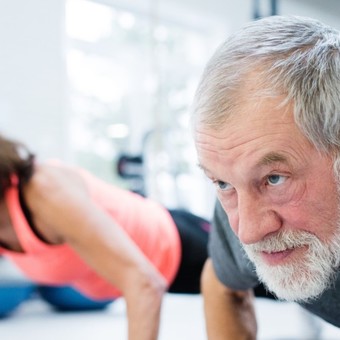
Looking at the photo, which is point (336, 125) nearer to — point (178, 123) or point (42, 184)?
point (42, 184)

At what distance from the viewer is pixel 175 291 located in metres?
1.67

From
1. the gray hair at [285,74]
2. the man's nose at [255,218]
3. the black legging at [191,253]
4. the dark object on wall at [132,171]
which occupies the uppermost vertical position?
the gray hair at [285,74]

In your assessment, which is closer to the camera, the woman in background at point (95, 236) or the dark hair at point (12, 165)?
the woman in background at point (95, 236)

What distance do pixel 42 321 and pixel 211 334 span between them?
865 millimetres

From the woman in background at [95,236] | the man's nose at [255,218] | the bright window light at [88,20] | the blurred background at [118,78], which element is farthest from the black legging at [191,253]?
the bright window light at [88,20]

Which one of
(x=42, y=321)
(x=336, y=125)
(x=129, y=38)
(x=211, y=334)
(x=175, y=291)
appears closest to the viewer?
(x=336, y=125)

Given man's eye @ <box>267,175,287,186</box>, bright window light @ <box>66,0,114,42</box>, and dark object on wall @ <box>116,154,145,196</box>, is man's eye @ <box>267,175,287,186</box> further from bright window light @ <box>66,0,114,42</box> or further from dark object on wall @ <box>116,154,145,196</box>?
bright window light @ <box>66,0,114,42</box>

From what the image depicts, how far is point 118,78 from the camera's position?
3648mm

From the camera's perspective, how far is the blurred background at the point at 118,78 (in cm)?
302

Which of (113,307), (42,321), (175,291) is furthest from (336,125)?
(113,307)

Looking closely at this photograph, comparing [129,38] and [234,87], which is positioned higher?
[234,87]

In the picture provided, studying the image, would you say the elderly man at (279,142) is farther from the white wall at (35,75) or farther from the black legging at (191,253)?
the white wall at (35,75)

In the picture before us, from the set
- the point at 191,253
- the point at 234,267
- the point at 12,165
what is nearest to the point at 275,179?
the point at 234,267

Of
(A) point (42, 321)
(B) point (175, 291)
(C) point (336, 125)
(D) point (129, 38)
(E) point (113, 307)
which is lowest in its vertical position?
(E) point (113, 307)
